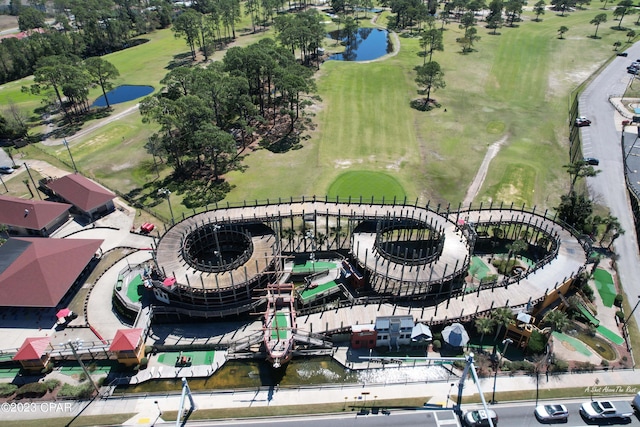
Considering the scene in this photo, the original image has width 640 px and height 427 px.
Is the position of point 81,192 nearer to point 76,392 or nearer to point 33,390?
point 33,390

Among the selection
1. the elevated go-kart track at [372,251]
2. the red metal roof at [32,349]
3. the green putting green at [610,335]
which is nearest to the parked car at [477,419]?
the elevated go-kart track at [372,251]

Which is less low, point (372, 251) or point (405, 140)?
point (405, 140)

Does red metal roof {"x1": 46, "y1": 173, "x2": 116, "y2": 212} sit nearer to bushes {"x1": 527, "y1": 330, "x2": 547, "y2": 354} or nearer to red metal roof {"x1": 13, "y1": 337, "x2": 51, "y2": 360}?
red metal roof {"x1": 13, "y1": 337, "x2": 51, "y2": 360}

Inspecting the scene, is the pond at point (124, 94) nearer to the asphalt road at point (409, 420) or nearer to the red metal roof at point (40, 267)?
the red metal roof at point (40, 267)

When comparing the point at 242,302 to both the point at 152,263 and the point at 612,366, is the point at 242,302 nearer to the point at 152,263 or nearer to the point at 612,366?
the point at 152,263

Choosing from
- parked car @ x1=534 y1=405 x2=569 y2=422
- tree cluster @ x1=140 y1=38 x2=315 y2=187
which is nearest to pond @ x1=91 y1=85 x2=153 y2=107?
tree cluster @ x1=140 y1=38 x2=315 y2=187

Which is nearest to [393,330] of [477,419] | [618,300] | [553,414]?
[477,419]

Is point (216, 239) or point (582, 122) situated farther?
point (582, 122)

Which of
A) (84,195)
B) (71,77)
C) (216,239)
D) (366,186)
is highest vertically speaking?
(71,77)
